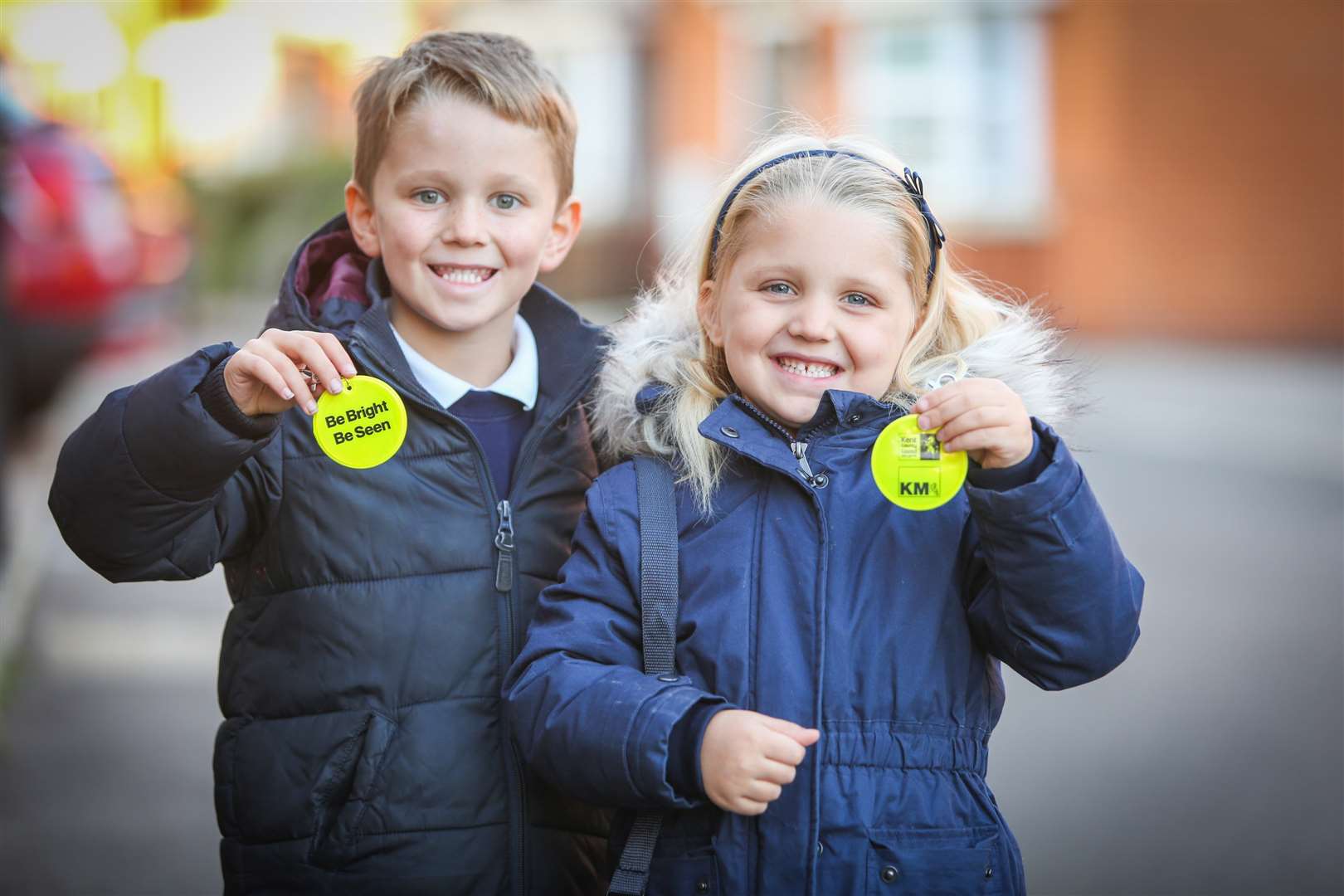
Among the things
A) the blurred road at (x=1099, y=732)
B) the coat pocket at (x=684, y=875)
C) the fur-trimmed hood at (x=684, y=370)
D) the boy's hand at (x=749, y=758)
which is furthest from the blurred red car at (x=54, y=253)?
the boy's hand at (x=749, y=758)

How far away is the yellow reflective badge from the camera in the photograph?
1979 millimetres

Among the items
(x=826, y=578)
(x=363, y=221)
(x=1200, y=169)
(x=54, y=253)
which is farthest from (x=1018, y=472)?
(x=1200, y=169)

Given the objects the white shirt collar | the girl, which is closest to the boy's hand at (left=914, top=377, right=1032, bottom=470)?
the girl

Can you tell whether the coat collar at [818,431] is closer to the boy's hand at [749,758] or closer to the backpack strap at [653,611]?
the backpack strap at [653,611]

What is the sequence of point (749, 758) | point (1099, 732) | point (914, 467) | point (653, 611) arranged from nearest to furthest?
point (749, 758)
point (914, 467)
point (653, 611)
point (1099, 732)

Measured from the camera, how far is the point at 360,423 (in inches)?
85.0

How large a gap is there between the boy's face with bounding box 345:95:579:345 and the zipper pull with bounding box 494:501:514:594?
1.21 ft

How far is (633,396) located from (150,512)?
30.7 inches

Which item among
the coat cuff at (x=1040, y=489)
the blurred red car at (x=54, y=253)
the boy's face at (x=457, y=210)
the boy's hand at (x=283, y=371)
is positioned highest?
the blurred red car at (x=54, y=253)

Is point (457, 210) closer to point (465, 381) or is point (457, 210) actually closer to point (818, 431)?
point (465, 381)

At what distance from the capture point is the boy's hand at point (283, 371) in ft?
6.60

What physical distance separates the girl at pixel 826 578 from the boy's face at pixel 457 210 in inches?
12.4

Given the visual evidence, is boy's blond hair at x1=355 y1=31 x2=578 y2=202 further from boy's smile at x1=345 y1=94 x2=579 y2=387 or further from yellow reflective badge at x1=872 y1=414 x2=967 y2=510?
yellow reflective badge at x1=872 y1=414 x2=967 y2=510

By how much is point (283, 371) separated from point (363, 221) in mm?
623
